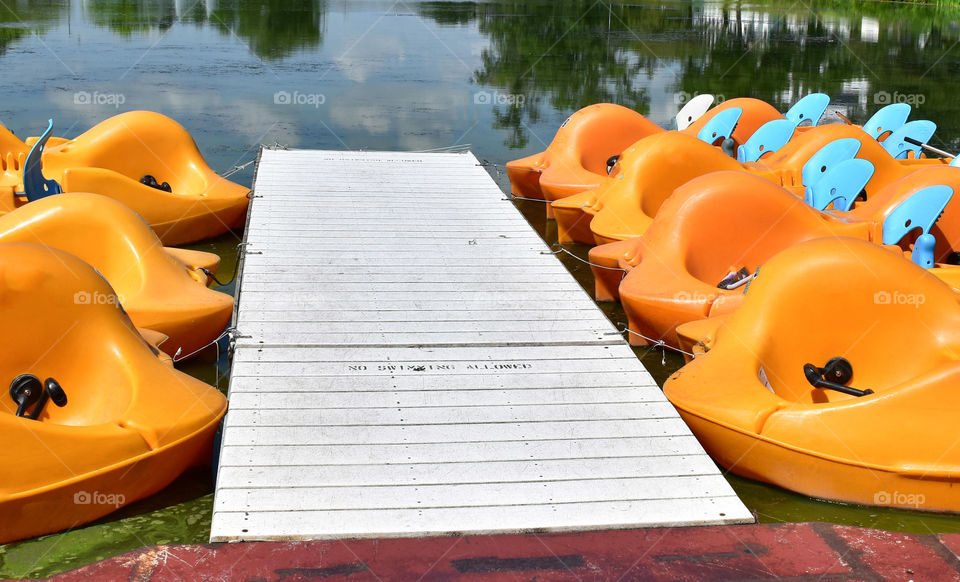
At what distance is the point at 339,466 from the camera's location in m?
3.45

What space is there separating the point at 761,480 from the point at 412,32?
51.0 ft

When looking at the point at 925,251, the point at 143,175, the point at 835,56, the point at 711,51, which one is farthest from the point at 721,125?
the point at 835,56

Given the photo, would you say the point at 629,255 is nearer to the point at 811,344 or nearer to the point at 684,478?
the point at 811,344

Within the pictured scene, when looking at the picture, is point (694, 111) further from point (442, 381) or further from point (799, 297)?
point (442, 381)

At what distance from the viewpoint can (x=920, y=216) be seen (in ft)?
17.2

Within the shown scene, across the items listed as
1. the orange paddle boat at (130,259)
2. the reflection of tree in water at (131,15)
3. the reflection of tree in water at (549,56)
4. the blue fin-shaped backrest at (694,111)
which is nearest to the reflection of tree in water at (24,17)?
the reflection of tree in water at (131,15)

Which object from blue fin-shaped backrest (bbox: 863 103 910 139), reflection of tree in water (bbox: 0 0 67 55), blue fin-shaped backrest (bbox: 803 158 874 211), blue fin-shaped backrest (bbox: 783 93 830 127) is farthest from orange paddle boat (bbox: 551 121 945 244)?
reflection of tree in water (bbox: 0 0 67 55)

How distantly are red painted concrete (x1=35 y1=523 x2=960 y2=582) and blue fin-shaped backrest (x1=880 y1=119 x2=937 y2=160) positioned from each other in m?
5.86

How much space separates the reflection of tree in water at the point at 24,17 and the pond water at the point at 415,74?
0.08 metres

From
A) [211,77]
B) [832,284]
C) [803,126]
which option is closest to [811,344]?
[832,284]

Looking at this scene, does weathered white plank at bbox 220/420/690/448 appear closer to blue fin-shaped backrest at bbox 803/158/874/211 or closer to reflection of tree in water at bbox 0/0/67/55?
blue fin-shaped backrest at bbox 803/158/874/211

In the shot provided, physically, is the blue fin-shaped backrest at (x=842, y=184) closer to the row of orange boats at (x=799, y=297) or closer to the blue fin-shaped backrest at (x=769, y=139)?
the row of orange boats at (x=799, y=297)

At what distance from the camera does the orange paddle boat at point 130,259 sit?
4.40 m

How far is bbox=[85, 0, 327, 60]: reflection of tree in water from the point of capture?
16.4 m
